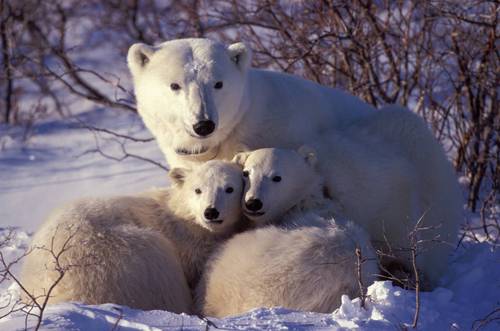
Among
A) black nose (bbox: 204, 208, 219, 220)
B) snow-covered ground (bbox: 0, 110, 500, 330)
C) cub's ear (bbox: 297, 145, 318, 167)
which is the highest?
cub's ear (bbox: 297, 145, 318, 167)

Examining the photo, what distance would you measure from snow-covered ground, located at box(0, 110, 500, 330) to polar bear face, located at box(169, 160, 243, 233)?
107 cm

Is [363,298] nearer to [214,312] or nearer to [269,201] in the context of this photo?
[214,312]

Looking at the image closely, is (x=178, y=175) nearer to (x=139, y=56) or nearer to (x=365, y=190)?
(x=139, y=56)

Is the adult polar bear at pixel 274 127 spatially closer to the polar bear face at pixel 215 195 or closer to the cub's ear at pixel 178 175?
the cub's ear at pixel 178 175

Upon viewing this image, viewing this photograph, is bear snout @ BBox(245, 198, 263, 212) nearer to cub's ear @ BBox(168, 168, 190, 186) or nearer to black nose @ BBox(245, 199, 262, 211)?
black nose @ BBox(245, 199, 262, 211)

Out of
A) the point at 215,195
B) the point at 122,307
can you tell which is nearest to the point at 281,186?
the point at 215,195

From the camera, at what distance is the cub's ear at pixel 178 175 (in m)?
4.81

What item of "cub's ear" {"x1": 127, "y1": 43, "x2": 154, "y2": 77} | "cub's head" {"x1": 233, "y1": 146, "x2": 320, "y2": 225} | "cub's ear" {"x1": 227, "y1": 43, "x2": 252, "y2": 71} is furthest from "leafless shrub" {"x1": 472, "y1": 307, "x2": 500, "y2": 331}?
"cub's ear" {"x1": 127, "y1": 43, "x2": 154, "y2": 77}

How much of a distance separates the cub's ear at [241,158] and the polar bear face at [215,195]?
2.2 inches

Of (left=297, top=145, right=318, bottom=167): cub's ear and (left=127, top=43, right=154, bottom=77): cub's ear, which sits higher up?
(left=127, top=43, right=154, bottom=77): cub's ear

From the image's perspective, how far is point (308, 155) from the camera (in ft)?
15.4

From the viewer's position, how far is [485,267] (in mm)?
4707

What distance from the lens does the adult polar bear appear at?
459cm

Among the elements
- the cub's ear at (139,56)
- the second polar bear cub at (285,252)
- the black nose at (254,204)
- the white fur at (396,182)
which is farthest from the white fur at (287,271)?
the cub's ear at (139,56)
